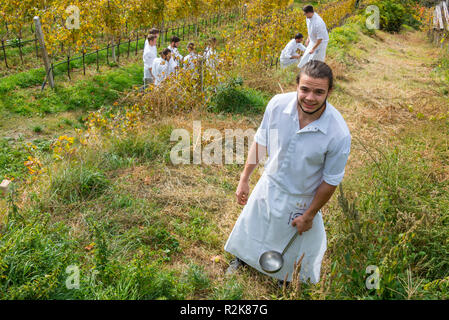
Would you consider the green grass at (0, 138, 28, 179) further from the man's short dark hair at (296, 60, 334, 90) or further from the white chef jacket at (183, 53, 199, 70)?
the man's short dark hair at (296, 60, 334, 90)

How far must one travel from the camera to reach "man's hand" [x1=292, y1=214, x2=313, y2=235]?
91.0 inches

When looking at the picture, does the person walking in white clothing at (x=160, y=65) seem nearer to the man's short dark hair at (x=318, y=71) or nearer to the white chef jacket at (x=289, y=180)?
the white chef jacket at (x=289, y=180)

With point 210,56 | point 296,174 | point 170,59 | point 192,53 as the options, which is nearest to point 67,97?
point 170,59

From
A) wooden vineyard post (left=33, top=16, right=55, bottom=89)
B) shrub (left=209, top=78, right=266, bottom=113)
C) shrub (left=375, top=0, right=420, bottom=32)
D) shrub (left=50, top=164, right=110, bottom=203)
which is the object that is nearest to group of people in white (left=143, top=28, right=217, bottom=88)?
shrub (left=209, top=78, right=266, bottom=113)

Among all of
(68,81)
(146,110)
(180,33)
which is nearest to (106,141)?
(146,110)

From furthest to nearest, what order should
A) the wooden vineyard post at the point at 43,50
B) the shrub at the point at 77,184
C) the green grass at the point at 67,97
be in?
1. the wooden vineyard post at the point at 43,50
2. the green grass at the point at 67,97
3. the shrub at the point at 77,184

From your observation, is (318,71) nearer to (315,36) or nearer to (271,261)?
(271,261)

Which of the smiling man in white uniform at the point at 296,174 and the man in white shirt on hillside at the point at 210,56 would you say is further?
the man in white shirt on hillside at the point at 210,56

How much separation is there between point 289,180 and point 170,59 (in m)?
A: 5.37

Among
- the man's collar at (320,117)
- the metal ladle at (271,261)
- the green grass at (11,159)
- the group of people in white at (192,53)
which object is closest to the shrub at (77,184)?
the green grass at (11,159)

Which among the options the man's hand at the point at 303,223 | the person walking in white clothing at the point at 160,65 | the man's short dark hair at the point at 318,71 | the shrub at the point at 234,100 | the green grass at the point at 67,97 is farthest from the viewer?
the green grass at the point at 67,97

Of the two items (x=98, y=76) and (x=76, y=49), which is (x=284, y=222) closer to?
(x=98, y=76)

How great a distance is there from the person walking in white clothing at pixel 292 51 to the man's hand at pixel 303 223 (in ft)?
24.1

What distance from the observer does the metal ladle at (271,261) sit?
2494 millimetres
